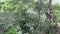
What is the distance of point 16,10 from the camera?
6.40 m

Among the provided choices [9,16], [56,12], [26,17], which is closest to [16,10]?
[9,16]

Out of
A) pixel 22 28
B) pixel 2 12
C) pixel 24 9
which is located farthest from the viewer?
pixel 22 28

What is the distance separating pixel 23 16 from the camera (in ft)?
23.0

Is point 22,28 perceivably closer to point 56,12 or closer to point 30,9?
point 30,9

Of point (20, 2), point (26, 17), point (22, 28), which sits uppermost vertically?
point (20, 2)

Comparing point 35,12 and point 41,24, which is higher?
point 35,12

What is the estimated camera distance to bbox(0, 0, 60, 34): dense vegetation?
18.7ft

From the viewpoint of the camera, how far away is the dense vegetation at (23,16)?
225 inches

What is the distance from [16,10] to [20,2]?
0.91m

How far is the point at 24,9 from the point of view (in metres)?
6.64

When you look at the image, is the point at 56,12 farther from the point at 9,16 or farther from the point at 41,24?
the point at 9,16

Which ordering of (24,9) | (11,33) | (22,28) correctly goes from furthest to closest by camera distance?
(22,28) → (24,9) → (11,33)

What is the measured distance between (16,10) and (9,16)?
0.33 m

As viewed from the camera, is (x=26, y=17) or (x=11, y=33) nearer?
(x=11, y=33)
